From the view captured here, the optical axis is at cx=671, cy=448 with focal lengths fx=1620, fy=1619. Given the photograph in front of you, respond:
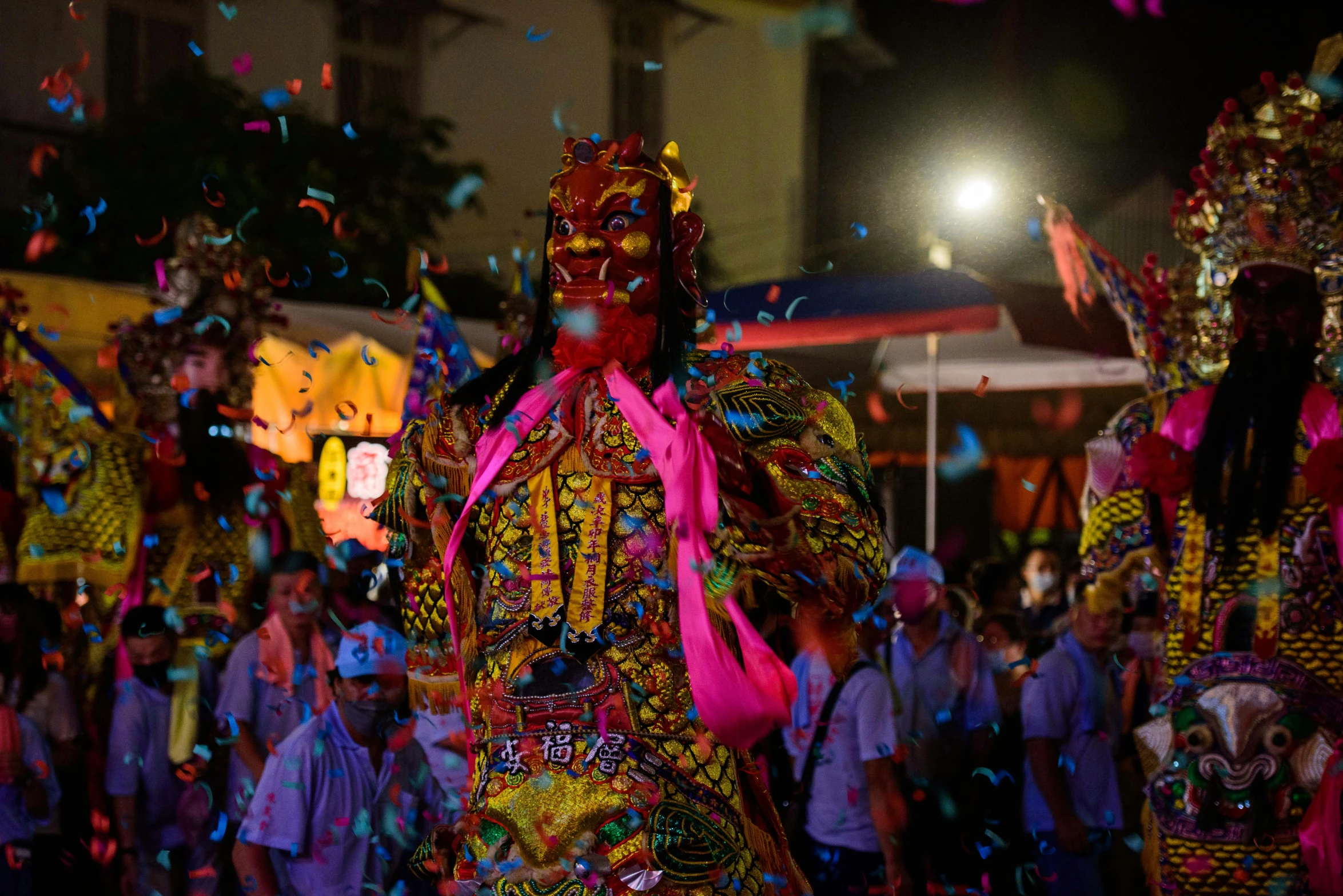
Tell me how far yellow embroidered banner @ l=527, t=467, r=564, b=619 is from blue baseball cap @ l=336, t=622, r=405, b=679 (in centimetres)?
185

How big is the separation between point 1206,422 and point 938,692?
208cm

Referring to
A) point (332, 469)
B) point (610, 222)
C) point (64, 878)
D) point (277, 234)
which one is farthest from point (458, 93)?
point (610, 222)

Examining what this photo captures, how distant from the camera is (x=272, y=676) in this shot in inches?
241

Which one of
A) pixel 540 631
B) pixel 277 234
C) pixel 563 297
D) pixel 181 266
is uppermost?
pixel 277 234

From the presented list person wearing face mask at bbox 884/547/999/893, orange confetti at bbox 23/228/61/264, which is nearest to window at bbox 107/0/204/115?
orange confetti at bbox 23/228/61/264

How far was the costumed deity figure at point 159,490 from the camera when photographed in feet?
21.7

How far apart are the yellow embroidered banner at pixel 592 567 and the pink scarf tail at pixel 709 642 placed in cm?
18

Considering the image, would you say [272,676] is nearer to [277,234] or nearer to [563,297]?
[563,297]

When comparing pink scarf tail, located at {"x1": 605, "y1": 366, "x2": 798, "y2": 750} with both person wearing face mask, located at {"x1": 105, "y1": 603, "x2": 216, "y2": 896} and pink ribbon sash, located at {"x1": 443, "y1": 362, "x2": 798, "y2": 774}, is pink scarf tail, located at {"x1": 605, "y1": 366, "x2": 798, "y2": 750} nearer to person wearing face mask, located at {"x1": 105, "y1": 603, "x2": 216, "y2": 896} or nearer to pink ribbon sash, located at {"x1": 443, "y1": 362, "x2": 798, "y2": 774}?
pink ribbon sash, located at {"x1": 443, "y1": 362, "x2": 798, "y2": 774}

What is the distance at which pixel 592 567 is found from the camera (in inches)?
132

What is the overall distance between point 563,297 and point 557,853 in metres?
1.17

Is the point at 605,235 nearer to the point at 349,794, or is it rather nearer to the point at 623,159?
the point at 623,159

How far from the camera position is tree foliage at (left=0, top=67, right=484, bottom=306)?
13750 millimetres

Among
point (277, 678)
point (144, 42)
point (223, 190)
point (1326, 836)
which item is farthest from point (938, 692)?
point (144, 42)
